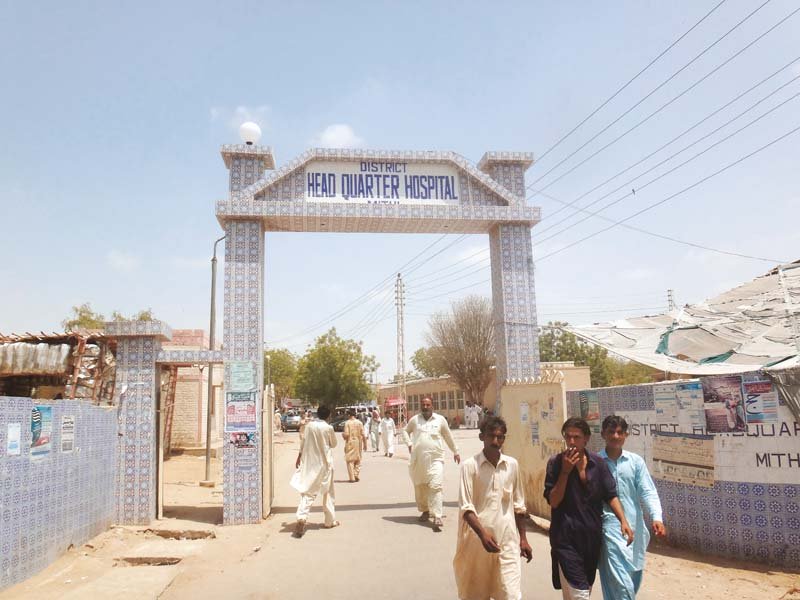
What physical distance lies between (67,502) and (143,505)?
6.38ft

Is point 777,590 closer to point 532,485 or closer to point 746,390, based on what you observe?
point 746,390

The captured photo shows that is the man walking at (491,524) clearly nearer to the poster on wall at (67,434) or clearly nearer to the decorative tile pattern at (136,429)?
the poster on wall at (67,434)

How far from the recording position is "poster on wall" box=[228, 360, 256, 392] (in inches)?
384

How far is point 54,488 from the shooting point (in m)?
7.40

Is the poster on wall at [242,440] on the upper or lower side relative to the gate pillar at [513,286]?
lower

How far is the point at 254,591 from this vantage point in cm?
627

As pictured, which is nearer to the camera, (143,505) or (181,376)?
(143,505)

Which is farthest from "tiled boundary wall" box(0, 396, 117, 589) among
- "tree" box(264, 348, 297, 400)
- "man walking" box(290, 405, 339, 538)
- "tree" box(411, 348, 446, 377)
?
"tree" box(264, 348, 297, 400)

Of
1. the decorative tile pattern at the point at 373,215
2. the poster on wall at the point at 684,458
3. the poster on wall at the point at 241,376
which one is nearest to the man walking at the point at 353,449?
the poster on wall at the point at 241,376

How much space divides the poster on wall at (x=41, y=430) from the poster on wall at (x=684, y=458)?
7.06m

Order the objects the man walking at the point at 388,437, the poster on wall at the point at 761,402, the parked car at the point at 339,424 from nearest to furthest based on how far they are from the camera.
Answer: the poster on wall at the point at 761,402 → the man walking at the point at 388,437 → the parked car at the point at 339,424

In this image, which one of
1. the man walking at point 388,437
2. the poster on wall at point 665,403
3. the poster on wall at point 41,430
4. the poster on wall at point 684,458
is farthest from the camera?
the man walking at point 388,437

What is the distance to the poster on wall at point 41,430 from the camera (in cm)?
699

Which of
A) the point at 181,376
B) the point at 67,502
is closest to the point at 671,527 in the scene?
the point at 67,502
